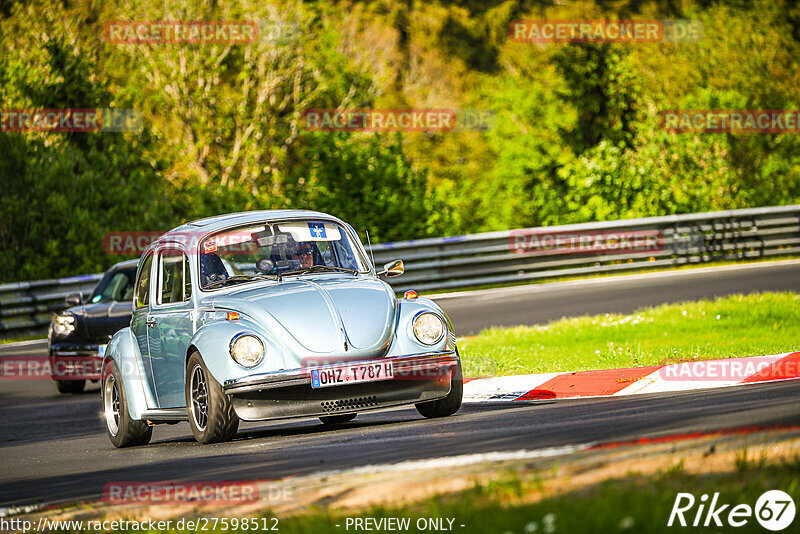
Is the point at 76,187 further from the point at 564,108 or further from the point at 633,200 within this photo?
the point at 564,108

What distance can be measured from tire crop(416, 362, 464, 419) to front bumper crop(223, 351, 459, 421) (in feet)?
1.85

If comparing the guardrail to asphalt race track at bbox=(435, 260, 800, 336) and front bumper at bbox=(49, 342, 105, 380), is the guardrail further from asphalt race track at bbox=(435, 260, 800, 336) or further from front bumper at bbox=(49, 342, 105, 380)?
front bumper at bbox=(49, 342, 105, 380)

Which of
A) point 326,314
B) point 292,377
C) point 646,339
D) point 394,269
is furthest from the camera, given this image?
point 646,339

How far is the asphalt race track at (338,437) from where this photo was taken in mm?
7383

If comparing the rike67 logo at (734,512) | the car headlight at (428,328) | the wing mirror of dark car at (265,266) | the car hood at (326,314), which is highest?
the wing mirror of dark car at (265,266)

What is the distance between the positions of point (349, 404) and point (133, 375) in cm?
242

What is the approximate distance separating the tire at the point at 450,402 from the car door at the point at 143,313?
2.31m

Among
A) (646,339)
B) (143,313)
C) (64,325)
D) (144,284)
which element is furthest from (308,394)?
(64,325)

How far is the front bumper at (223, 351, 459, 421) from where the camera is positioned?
9.16 metres

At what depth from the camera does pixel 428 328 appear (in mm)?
9773

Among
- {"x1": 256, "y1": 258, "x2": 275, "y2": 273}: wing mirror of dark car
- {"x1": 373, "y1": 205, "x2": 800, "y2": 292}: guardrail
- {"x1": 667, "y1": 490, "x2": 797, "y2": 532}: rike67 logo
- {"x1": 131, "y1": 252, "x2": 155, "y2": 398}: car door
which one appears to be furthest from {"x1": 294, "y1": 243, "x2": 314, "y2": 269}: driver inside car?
{"x1": 373, "y1": 205, "x2": 800, "y2": 292}: guardrail

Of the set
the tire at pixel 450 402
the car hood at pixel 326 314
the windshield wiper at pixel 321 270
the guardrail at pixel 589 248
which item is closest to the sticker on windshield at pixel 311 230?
the windshield wiper at pixel 321 270

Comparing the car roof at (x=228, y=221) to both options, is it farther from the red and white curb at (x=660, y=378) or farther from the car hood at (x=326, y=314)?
the red and white curb at (x=660, y=378)

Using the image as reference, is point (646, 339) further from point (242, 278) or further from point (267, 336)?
point (267, 336)
